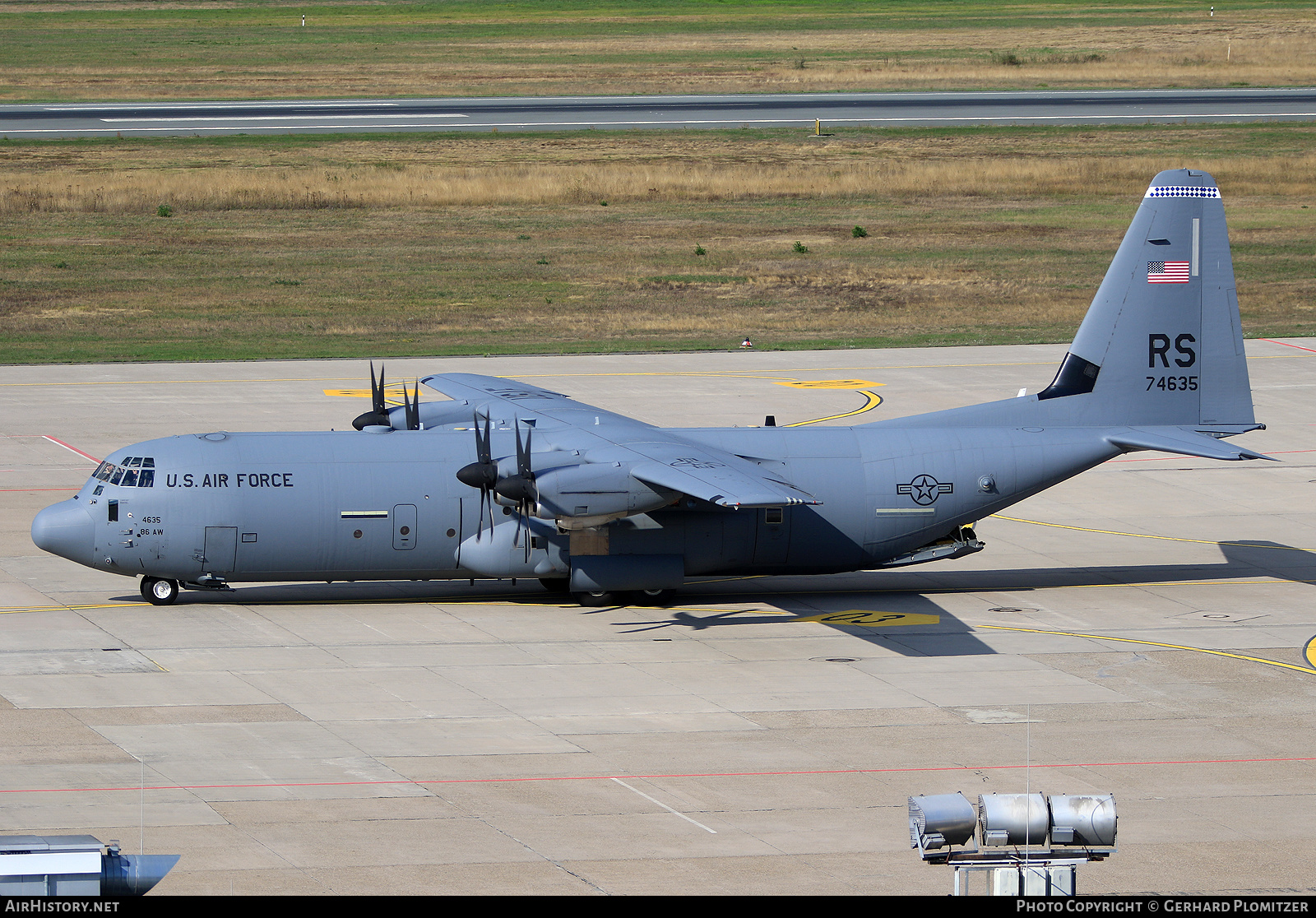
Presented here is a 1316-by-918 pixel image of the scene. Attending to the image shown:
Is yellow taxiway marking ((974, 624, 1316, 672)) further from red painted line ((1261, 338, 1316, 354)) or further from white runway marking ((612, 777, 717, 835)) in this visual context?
red painted line ((1261, 338, 1316, 354))

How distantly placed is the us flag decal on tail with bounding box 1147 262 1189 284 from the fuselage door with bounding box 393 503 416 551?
54.8 feet

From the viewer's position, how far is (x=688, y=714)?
27.0 metres

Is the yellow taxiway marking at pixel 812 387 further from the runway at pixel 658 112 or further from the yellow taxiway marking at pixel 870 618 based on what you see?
the runway at pixel 658 112

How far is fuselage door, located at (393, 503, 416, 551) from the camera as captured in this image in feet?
107

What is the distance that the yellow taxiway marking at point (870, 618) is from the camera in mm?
32844

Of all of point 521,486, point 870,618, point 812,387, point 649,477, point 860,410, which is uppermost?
point 649,477

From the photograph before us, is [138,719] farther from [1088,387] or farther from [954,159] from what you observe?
[954,159]

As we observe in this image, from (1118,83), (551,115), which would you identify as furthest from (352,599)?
(1118,83)

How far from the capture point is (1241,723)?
87.6 feet

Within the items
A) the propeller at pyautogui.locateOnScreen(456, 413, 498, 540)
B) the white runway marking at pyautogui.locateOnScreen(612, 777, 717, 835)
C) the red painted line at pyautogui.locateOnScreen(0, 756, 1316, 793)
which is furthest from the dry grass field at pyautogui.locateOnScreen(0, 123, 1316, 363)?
the white runway marking at pyautogui.locateOnScreen(612, 777, 717, 835)

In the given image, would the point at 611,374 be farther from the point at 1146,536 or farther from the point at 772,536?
the point at 772,536

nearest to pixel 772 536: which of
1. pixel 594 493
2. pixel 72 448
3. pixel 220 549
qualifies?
pixel 594 493

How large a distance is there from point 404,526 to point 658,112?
273 feet

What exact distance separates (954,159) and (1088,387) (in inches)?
2460
